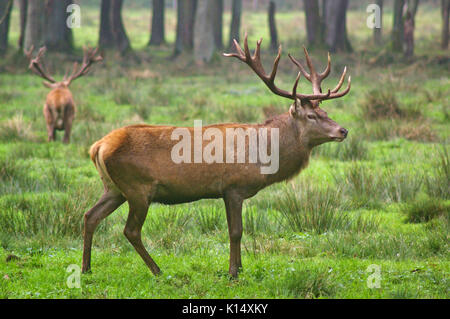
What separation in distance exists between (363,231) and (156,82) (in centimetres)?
1393

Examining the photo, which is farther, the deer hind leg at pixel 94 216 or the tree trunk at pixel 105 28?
the tree trunk at pixel 105 28

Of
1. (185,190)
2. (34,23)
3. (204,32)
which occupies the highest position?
(34,23)

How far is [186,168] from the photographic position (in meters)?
5.54

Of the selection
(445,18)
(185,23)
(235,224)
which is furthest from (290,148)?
(185,23)

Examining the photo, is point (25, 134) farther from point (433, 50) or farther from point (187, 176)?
point (433, 50)

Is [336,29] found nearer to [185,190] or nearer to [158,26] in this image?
[158,26]

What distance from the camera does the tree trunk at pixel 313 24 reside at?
2558cm

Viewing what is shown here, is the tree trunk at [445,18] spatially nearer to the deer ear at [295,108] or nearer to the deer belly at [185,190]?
the deer ear at [295,108]

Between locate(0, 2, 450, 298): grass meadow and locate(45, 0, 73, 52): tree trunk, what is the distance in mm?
10325

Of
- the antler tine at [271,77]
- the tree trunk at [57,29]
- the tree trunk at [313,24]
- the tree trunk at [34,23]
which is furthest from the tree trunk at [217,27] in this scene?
the antler tine at [271,77]

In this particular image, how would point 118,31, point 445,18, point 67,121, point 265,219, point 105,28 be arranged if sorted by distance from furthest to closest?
point 105,28 < point 118,31 < point 445,18 < point 67,121 < point 265,219

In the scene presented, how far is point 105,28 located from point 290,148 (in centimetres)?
2497

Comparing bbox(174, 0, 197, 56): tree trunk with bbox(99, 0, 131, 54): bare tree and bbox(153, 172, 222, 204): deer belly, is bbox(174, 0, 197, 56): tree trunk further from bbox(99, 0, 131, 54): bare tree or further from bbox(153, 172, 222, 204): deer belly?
bbox(153, 172, 222, 204): deer belly

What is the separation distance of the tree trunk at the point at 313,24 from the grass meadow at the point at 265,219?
33.8ft
